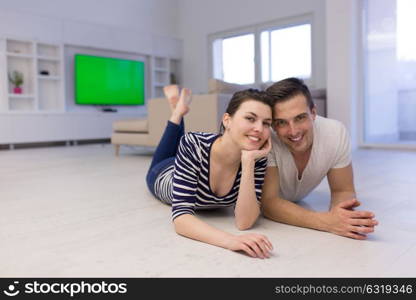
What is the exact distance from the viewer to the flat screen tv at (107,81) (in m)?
7.03

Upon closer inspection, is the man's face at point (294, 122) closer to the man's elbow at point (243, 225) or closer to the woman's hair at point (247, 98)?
the woman's hair at point (247, 98)

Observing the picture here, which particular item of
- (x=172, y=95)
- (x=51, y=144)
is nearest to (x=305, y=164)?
(x=172, y=95)

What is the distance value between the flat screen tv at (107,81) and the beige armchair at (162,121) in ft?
8.21

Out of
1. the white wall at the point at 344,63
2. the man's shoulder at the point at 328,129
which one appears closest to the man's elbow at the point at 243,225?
the man's shoulder at the point at 328,129

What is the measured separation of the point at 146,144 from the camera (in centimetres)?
448

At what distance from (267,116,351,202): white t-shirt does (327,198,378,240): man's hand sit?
234 mm

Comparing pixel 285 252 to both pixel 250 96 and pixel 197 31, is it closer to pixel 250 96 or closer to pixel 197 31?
pixel 250 96

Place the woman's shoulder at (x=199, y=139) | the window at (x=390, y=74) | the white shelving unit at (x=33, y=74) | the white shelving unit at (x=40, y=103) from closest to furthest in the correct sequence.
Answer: the woman's shoulder at (x=199, y=139)
the window at (x=390, y=74)
the white shelving unit at (x=40, y=103)
the white shelving unit at (x=33, y=74)

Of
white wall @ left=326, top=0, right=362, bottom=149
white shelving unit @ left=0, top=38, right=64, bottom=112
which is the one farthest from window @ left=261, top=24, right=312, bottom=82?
white shelving unit @ left=0, top=38, right=64, bottom=112

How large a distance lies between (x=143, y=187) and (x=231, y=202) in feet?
3.47

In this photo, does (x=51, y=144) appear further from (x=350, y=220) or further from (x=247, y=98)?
(x=350, y=220)

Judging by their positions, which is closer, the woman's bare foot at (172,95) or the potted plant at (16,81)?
the woman's bare foot at (172,95)

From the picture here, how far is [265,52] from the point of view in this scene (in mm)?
7363

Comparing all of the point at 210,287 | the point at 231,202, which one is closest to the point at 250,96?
the point at 231,202
